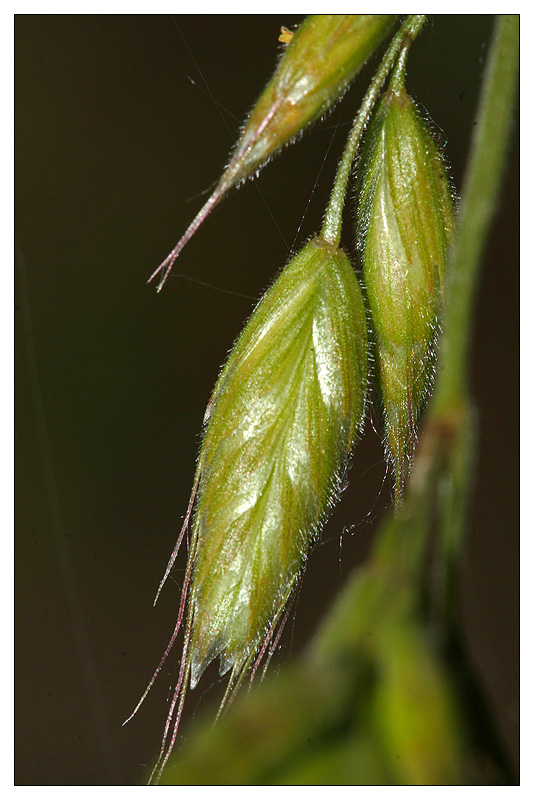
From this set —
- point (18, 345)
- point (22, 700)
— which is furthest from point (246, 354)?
point (22, 700)

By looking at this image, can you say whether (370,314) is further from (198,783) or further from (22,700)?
(22,700)

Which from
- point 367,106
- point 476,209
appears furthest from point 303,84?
point 476,209

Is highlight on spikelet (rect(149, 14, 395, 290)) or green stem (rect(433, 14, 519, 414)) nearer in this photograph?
green stem (rect(433, 14, 519, 414))

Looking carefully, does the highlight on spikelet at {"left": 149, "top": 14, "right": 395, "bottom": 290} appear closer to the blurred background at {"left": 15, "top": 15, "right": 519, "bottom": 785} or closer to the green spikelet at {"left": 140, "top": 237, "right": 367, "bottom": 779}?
the green spikelet at {"left": 140, "top": 237, "right": 367, "bottom": 779}

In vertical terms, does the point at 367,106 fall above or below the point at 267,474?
above

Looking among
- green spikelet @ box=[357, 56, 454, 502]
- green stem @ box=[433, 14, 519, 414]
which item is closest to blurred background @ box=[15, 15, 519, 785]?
green spikelet @ box=[357, 56, 454, 502]

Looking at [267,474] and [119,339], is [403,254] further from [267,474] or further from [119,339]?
[119,339]

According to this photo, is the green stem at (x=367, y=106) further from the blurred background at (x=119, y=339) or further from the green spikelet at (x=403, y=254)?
the blurred background at (x=119, y=339)

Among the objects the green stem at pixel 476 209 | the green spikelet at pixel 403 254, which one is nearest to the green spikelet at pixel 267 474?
the green spikelet at pixel 403 254
